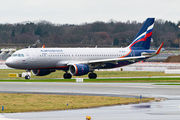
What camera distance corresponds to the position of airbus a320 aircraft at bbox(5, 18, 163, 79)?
54341 mm

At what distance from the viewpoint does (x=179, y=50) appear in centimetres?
16325

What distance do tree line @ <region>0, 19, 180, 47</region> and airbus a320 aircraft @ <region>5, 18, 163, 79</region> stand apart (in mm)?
66790

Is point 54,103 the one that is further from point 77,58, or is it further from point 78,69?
point 77,58

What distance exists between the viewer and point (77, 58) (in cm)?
5850

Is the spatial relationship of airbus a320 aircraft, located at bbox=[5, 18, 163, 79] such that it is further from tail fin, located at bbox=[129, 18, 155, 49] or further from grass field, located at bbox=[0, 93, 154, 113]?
grass field, located at bbox=[0, 93, 154, 113]

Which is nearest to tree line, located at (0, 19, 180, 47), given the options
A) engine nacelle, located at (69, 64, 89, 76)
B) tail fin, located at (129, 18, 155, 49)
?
tail fin, located at (129, 18, 155, 49)

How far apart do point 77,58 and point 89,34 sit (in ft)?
332

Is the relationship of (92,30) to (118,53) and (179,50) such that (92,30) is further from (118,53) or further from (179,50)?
(118,53)

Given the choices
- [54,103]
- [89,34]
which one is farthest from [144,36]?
[89,34]

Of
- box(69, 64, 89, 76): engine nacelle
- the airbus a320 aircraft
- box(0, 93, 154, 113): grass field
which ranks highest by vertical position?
the airbus a320 aircraft

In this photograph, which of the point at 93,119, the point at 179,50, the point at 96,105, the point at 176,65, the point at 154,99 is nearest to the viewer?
the point at 93,119

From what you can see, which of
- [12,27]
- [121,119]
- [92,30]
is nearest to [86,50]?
[121,119]

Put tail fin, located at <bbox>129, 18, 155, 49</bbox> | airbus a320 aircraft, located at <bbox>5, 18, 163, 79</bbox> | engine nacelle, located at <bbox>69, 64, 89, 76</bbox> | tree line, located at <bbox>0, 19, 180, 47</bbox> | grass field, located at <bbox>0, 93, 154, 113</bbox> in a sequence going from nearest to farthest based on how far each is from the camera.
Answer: grass field, located at <bbox>0, 93, 154, 113</bbox>, engine nacelle, located at <bbox>69, 64, 89, 76</bbox>, airbus a320 aircraft, located at <bbox>5, 18, 163, 79</bbox>, tail fin, located at <bbox>129, 18, 155, 49</bbox>, tree line, located at <bbox>0, 19, 180, 47</bbox>

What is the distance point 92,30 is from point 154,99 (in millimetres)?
138879
